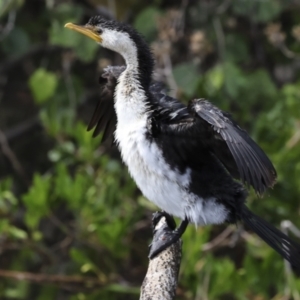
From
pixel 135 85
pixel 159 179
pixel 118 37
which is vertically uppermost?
pixel 118 37

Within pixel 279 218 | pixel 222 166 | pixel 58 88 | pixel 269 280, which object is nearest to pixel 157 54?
pixel 58 88

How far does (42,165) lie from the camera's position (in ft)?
12.0

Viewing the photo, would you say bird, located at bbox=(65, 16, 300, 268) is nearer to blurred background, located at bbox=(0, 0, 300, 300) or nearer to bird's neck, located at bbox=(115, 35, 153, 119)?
bird's neck, located at bbox=(115, 35, 153, 119)

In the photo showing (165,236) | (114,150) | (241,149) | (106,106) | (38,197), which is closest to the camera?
(241,149)

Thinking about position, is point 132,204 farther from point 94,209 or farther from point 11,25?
point 11,25

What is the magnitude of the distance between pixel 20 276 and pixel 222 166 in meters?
1.12

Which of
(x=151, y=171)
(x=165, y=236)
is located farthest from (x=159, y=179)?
(x=165, y=236)

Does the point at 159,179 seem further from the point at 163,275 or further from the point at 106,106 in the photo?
the point at 106,106

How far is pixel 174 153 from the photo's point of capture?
1.78 meters

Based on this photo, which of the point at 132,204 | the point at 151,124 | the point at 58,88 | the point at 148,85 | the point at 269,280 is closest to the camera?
the point at 151,124

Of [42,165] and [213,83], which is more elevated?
[213,83]

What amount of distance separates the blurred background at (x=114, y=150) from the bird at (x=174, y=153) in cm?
65

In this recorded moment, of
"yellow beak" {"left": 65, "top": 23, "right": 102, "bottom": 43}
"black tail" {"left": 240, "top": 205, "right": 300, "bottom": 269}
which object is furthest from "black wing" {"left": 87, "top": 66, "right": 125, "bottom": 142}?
"black tail" {"left": 240, "top": 205, "right": 300, "bottom": 269}

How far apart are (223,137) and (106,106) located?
2.03 ft
